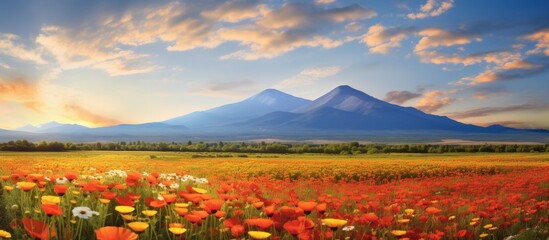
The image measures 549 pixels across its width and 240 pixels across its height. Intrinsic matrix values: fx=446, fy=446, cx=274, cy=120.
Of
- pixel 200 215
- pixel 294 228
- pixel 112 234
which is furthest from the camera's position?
pixel 200 215

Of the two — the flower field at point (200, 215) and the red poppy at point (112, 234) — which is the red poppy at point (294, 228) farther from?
the red poppy at point (112, 234)

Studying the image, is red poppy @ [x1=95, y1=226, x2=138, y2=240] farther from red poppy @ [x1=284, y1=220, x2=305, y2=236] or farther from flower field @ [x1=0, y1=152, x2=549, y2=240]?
red poppy @ [x1=284, y1=220, x2=305, y2=236]

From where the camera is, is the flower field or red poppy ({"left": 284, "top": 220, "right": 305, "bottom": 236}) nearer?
red poppy ({"left": 284, "top": 220, "right": 305, "bottom": 236})

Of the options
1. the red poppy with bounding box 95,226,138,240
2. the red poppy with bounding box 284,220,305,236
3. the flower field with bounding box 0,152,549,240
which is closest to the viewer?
the red poppy with bounding box 95,226,138,240

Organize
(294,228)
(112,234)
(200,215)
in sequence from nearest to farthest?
(112,234) → (294,228) → (200,215)

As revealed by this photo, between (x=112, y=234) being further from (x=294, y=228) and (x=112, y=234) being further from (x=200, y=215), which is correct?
(x=294, y=228)

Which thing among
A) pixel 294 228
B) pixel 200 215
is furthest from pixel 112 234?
pixel 294 228

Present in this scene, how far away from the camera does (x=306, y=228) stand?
4562 mm

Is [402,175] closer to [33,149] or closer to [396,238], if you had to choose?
[396,238]

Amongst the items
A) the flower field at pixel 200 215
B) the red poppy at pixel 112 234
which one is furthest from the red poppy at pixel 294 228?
the red poppy at pixel 112 234

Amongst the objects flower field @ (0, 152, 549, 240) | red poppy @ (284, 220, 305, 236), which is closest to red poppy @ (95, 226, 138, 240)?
flower field @ (0, 152, 549, 240)

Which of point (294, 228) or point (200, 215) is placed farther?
point (200, 215)

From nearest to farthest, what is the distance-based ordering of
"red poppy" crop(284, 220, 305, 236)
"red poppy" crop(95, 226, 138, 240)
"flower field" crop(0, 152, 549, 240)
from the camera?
"red poppy" crop(95, 226, 138, 240) → "red poppy" crop(284, 220, 305, 236) → "flower field" crop(0, 152, 549, 240)

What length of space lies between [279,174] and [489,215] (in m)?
Result: 15.7
